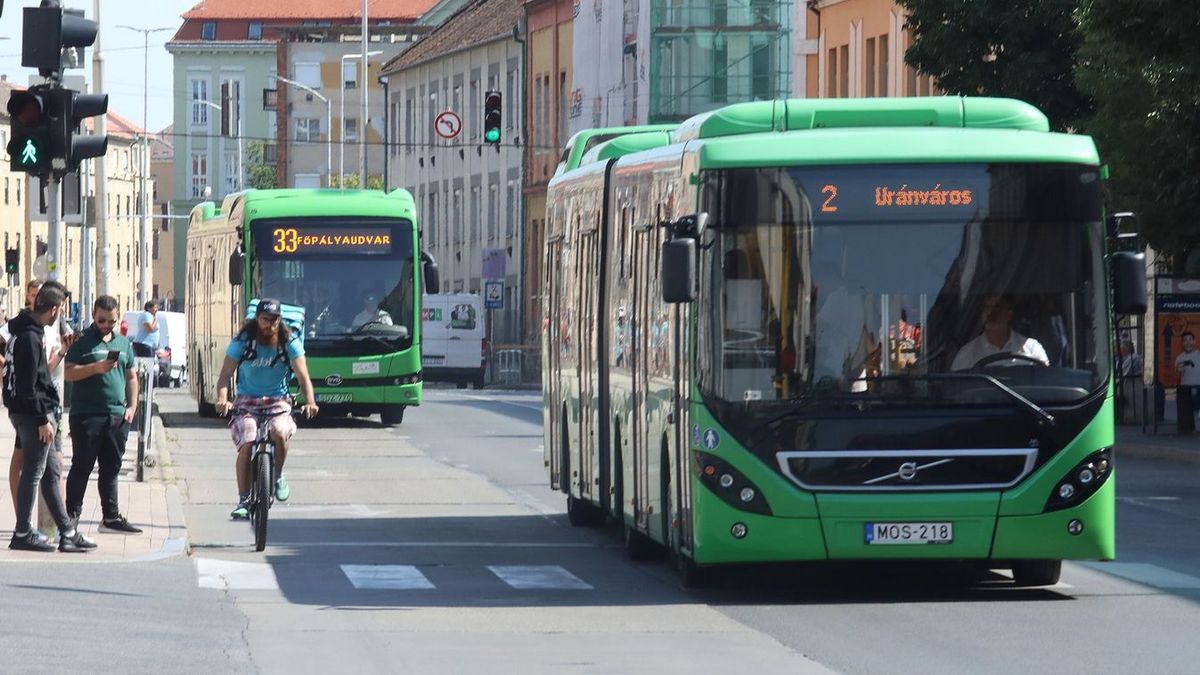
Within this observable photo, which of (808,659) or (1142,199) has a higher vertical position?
(1142,199)

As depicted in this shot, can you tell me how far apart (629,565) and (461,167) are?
7731 centimetres

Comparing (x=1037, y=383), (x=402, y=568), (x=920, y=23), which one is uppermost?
(x=920, y=23)

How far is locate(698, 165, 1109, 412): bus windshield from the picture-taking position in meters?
14.7

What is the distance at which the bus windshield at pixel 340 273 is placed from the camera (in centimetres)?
3703

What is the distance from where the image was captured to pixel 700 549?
1481cm

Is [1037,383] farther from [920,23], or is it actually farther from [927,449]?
[920,23]

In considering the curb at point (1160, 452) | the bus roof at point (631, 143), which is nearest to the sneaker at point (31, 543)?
the bus roof at point (631, 143)

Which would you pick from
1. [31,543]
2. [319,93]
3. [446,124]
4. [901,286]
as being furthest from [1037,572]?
[319,93]

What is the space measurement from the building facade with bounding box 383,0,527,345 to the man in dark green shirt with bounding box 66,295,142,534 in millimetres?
61467

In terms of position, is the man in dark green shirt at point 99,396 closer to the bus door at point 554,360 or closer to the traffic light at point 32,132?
the traffic light at point 32,132

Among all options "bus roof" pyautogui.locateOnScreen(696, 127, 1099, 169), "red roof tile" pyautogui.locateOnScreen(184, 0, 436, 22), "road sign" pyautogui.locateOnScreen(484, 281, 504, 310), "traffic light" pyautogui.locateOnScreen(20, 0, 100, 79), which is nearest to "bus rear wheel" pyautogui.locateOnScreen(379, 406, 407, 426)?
"traffic light" pyautogui.locateOnScreen(20, 0, 100, 79)

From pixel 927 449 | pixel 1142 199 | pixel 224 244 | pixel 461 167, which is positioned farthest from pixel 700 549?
pixel 461 167

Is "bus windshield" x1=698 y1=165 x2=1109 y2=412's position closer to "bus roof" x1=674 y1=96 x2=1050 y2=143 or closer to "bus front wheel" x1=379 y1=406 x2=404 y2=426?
"bus roof" x1=674 y1=96 x2=1050 y2=143

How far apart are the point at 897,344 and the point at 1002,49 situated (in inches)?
1056
